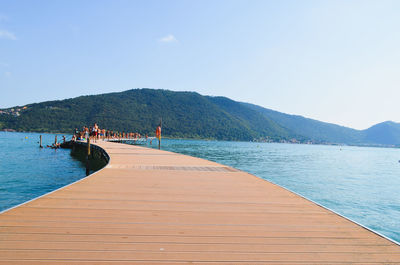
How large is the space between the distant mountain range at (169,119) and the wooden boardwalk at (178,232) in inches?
3695

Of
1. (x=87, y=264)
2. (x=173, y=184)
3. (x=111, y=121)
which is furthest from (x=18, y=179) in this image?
(x=111, y=121)

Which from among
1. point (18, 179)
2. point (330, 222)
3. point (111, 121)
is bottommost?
point (18, 179)

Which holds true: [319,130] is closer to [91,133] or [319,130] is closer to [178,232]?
[91,133]

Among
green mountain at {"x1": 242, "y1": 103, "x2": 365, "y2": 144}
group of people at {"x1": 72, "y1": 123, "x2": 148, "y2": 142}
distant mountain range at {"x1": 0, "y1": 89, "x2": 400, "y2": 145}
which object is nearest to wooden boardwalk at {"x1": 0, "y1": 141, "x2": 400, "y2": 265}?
group of people at {"x1": 72, "y1": 123, "x2": 148, "y2": 142}

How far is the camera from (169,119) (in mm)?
128125

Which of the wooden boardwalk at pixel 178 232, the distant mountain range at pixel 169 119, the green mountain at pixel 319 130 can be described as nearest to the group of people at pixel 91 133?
the wooden boardwalk at pixel 178 232

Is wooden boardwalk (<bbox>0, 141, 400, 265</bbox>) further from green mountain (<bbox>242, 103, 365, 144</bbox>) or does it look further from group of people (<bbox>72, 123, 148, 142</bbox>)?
green mountain (<bbox>242, 103, 365, 144</bbox>)

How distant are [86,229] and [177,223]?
1.05 m

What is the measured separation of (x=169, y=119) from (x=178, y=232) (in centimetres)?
12612

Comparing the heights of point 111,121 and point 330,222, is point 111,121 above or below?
above

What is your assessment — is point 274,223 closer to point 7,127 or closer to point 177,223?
point 177,223

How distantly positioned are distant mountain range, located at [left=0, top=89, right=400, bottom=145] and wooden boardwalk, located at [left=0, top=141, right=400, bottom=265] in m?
93.8

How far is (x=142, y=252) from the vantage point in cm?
251

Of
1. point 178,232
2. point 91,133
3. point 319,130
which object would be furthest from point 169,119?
point 178,232
